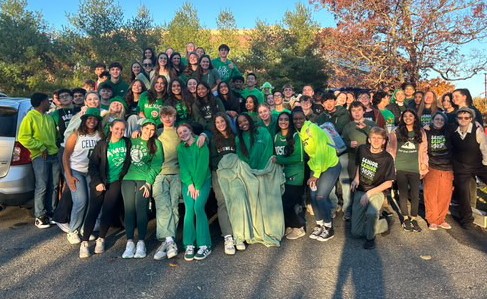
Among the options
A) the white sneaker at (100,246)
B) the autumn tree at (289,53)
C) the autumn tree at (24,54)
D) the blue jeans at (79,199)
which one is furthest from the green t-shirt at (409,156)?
the autumn tree at (24,54)

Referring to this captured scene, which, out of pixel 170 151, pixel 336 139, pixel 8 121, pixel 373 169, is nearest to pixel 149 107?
pixel 170 151

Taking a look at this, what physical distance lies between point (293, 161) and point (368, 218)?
120cm

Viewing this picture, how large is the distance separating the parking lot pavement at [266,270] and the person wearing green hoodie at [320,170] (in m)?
0.25

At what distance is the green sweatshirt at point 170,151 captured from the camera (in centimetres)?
493

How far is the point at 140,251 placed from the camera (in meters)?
4.60

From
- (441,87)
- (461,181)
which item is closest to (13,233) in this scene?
(461,181)

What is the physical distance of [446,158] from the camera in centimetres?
568

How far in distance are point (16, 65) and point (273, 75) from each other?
14.9 metres

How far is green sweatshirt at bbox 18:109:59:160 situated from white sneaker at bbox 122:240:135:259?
197 cm

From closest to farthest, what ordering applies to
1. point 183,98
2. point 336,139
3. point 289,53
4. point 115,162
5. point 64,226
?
1. point 115,162
2. point 64,226
3. point 336,139
4. point 183,98
5. point 289,53

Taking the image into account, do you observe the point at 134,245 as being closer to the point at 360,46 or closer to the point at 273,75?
the point at 360,46

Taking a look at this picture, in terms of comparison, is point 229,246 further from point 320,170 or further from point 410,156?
point 410,156

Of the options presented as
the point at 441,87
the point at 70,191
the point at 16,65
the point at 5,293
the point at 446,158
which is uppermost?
the point at 16,65

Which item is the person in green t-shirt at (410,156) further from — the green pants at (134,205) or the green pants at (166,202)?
the green pants at (134,205)
